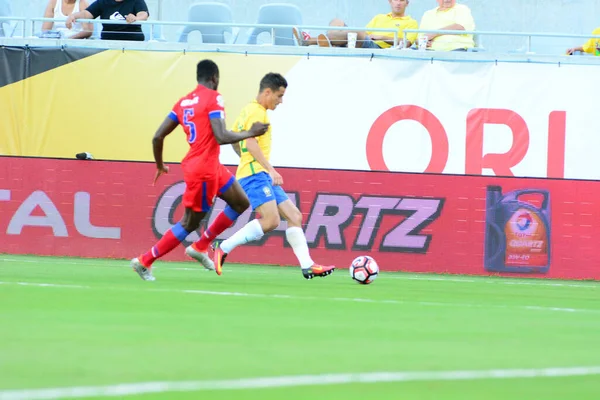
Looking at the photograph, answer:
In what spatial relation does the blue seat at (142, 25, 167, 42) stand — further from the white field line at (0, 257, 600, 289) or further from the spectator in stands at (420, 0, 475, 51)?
the white field line at (0, 257, 600, 289)

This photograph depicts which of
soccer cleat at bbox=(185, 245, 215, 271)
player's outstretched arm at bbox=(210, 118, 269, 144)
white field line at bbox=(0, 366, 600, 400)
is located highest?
player's outstretched arm at bbox=(210, 118, 269, 144)

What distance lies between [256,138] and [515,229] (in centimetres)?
570

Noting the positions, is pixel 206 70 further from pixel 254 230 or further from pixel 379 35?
pixel 379 35

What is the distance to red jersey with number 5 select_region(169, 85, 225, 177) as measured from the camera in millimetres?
11398

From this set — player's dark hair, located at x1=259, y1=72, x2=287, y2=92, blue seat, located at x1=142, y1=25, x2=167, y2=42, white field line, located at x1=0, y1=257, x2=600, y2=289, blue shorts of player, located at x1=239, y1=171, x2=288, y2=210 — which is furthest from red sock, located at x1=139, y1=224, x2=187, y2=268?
blue seat, located at x1=142, y1=25, x2=167, y2=42

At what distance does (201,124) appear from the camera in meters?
11.5

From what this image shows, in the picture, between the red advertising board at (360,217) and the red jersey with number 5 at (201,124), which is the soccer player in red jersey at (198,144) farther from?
the red advertising board at (360,217)

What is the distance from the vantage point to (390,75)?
18312mm

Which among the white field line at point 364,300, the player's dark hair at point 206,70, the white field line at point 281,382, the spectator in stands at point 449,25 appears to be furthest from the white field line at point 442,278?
the white field line at point 281,382

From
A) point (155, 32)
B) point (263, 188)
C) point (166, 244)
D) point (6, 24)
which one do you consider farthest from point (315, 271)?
point (6, 24)

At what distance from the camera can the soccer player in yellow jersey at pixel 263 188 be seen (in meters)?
12.3

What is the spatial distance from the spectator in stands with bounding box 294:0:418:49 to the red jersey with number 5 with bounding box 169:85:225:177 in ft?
24.5

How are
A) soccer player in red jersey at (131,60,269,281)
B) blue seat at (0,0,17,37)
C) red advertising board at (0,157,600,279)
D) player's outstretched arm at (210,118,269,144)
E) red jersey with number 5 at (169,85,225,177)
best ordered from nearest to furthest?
player's outstretched arm at (210,118,269,144), soccer player in red jersey at (131,60,269,281), red jersey with number 5 at (169,85,225,177), red advertising board at (0,157,600,279), blue seat at (0,0,17,37)

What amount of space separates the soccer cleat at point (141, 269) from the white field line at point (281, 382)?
5952mm
